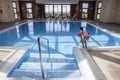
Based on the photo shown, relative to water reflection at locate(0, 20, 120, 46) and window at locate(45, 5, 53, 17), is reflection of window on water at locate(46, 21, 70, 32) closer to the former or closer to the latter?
water reflection at locate(0, 20, 120, 46)

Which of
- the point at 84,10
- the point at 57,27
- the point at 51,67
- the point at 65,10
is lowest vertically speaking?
the point at 51,67

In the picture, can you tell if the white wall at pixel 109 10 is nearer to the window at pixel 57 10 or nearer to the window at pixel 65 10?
the window at pixel 65 10

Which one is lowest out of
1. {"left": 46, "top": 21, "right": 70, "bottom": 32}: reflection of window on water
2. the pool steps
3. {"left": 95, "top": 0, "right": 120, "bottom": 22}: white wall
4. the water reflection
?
the pool steps

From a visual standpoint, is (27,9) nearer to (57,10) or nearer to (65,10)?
(57,10)

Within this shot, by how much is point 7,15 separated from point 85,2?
10.4 m

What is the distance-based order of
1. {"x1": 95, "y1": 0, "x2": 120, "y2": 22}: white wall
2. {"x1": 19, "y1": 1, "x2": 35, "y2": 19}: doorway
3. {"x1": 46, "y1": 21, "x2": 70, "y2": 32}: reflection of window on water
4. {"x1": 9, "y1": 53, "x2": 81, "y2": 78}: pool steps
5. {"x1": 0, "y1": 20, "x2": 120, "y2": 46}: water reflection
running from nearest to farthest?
Result: {"x1": 9, "y1": 53, "x2": 81, "y2": 78}: pool steps, {"x1": 0, "y1": 20, "x2": 120, "y2": 46}: water reflection, {"x1": 46, "y1": 21, "x2": 70, "y2": 32}: reflection of window on water, {"x1": 95, "y1": 0, "x2": 120, "y2": 22}: white wall, {"x1": 19, "y1": 1, "x2": 35, "y2": 19}: doorway

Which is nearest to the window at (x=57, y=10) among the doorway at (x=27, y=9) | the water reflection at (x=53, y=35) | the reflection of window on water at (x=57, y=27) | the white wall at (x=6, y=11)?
the doorway at (x=27, y=9)

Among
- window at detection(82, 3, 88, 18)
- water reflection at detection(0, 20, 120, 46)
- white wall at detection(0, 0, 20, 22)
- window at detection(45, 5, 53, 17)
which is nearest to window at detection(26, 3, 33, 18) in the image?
window at detection(45, 5, 53, 17)

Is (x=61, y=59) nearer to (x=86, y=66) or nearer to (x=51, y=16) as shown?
(x=86, y=66)

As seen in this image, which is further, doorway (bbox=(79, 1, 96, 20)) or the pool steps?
doorway (bbox=(79, 1, 96, 20))

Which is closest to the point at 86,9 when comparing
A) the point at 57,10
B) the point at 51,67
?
the point at 57,10

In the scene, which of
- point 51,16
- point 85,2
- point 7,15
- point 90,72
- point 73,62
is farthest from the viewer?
point 51,16

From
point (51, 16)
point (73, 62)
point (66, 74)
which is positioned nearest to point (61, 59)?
point (73, 62)

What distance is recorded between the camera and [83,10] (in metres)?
17.2
